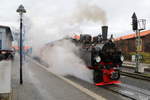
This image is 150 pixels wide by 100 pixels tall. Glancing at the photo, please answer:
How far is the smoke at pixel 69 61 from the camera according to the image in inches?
396

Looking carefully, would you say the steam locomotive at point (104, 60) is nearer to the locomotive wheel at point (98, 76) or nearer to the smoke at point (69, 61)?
the locomotive wheel at point (98, 76)

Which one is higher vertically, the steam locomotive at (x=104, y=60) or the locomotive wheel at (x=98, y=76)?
the steam locomotive at (x=104, y=60)

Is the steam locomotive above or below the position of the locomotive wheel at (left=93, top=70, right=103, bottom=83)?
above

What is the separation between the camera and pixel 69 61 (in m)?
11.1

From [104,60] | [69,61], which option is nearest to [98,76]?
[104,60]

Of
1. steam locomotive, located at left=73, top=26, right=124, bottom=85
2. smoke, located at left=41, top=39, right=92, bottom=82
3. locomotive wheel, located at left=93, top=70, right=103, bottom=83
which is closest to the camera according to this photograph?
steam locomotive, located at left=73, top=26, right=124, bottom=85

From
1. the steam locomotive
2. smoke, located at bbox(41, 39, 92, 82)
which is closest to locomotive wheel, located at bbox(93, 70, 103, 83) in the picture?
the steam locomotive

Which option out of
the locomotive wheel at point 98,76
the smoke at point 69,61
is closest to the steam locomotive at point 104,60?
the locomotive wheel at point 98,76

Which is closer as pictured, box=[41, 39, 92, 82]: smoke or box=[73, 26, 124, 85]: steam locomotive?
box=[73, 26, 124, 85]: steam locomotive

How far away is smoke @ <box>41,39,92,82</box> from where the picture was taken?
1006 cm

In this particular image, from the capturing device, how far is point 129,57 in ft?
88.0

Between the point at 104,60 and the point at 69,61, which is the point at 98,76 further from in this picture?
the point at 69,61

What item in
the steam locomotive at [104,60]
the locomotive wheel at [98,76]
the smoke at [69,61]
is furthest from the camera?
the smoke at [69,61]

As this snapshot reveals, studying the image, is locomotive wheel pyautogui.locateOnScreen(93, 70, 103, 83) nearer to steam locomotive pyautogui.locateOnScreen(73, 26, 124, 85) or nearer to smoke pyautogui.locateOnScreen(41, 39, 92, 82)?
steam locomotive pyautogui.locateOnScreen(73, 26, 124, 85)
